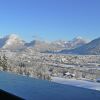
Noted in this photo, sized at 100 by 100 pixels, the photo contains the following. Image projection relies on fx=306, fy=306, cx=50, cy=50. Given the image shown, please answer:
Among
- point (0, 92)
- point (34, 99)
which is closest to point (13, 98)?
point (0, 92)

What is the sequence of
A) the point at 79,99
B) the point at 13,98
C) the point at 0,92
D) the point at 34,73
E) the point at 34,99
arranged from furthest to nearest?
the point at 34,73 → the point at 79,99 → the point at 34,99 → the point at 0,92 → the point at 13,98

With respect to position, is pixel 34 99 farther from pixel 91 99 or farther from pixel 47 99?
pixel 91 99

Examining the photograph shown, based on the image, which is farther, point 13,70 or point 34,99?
point 13,70

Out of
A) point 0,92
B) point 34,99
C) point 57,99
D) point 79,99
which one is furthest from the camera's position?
point 79,99

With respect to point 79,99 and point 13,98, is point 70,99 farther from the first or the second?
point 13,98

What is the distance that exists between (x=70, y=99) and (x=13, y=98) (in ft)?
68.3

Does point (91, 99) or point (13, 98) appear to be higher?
point (13, 98)

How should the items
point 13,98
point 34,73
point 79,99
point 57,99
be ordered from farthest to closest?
point 34,73 → point 79,99 → point 57,99 → point 13,98

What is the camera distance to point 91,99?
25.9 m

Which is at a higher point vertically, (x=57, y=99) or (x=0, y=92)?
(x=0, y=92)

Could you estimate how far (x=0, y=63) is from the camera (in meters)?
78.4

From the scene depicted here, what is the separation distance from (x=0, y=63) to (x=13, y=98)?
2932 inches

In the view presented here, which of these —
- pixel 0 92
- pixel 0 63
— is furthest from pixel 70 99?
pixel 0 63

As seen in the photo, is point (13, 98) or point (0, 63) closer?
point (13, 98)
